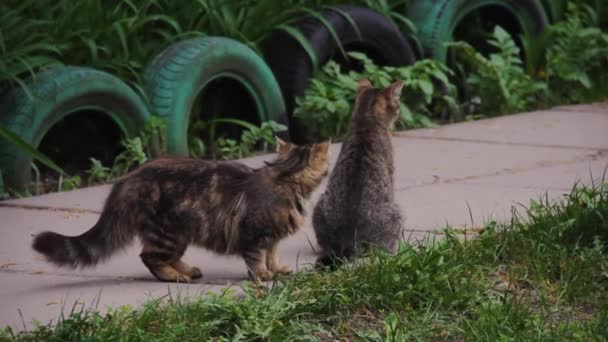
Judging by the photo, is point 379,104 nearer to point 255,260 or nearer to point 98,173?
point 255,260

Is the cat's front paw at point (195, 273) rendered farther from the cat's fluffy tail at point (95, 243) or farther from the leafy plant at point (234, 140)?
the leafy plant at point (234, 140)

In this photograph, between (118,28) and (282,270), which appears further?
(118,28)

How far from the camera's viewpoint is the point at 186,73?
9867 millimetres

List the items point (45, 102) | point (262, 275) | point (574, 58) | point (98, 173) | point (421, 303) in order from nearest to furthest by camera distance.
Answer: point (421, 303) < point (262, 275) < point (45, 102) < point (98, 173) < point (574, 58)

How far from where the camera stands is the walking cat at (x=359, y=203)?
23.1 ft

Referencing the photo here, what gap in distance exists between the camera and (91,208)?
332 inches

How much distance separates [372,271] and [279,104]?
15.0ft

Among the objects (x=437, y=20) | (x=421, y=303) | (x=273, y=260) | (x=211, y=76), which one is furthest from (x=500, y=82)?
(x=421, y=303)

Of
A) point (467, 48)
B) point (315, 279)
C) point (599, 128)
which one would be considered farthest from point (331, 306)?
point (467, 48)

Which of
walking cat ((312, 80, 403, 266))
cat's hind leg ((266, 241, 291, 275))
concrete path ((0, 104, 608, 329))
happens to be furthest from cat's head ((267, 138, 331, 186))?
concrete path ((0, 104, 608, 329))

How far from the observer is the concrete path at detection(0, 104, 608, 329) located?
6.62m

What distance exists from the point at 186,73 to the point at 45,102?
1230mm

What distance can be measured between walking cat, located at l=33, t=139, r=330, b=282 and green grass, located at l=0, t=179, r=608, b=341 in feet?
1.99

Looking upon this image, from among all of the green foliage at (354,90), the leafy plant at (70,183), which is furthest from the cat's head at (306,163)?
the green foliage at (354,90)
